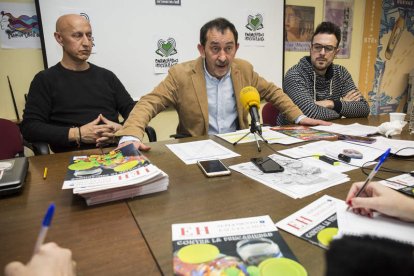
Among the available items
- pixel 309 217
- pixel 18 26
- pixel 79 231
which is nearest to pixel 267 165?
pixel 309 217

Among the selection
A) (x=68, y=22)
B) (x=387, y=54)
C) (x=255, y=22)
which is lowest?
(x=387, y=54)

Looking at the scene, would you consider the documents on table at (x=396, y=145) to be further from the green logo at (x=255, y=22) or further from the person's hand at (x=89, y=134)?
the green logo at (x=255, y=22)

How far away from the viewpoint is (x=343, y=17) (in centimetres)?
377

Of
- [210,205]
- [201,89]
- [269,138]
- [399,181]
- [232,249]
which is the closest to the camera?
[232,249]

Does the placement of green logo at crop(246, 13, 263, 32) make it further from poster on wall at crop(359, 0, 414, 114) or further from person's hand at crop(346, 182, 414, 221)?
person's hand at crop(346, 182, 414, 221)

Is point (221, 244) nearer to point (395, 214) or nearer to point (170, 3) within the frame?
point (395, 214)

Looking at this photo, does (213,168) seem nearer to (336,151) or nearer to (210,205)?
(210,205)

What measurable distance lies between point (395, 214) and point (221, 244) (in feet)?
1.39

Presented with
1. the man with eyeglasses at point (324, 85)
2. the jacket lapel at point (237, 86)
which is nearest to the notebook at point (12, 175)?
the jacket lapel at point (237, 86)

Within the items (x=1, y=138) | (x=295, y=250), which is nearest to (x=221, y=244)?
(x=295, y=250)

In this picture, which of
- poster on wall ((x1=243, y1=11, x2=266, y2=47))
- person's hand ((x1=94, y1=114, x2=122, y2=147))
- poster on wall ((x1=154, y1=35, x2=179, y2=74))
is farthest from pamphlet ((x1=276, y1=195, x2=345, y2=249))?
poster on wall ((x1=243, y1=11, x2=266, y2=47))

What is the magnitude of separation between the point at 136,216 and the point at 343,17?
390cm

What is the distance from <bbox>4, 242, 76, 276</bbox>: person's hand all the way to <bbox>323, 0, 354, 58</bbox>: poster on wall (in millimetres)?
3904

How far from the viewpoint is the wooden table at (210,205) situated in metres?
0.65
